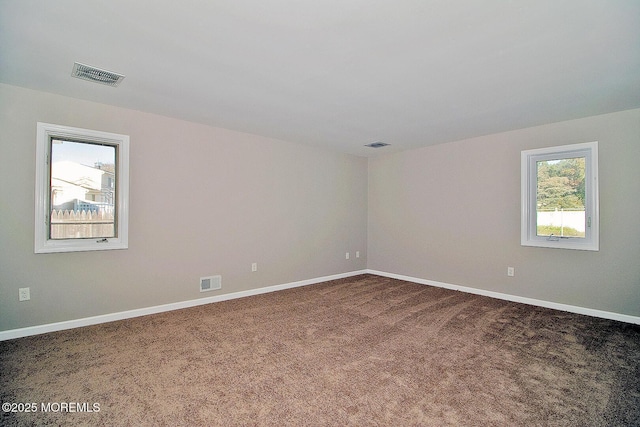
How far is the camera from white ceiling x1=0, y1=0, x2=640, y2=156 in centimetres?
184

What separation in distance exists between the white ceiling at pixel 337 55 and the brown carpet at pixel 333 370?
2.45 metres

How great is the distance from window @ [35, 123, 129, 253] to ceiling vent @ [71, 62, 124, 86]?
80cm

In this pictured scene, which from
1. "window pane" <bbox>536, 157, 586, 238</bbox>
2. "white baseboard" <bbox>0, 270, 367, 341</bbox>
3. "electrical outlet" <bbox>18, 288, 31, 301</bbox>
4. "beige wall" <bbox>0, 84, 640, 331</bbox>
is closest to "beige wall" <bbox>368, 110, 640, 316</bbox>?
"beige wall" <bbox>0, 84, 640, 331</bbox>

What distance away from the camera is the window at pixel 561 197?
3.74m

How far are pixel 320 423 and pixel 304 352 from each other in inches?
36.3

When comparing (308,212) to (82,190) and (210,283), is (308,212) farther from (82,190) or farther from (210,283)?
(82,190)

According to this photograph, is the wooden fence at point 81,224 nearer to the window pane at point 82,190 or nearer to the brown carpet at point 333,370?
the window pane at point 82,190

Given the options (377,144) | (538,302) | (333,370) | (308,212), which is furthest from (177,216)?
(538,302)

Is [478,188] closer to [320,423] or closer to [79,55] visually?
[320,423]

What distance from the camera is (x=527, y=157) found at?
422 centimetres

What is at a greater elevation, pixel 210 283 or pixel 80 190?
pixel 80 190

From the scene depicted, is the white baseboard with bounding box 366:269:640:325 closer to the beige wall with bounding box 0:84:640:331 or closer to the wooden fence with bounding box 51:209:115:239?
the beige wall with bounding box 0:84:640:331

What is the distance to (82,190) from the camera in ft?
11.1

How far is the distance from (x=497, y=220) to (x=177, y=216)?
457 cm
